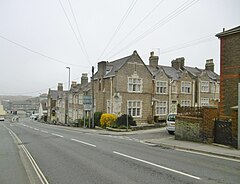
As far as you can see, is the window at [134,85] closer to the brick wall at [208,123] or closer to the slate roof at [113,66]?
the slate roof at [113,66]

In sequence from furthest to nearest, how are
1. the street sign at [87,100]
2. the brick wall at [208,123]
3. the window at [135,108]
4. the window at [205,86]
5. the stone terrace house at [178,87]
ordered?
the window at [205,86] → the stone terrace house at [178,87] → the window at [135,108] → the street sign at [87,100] → the brick wall at [208,123]

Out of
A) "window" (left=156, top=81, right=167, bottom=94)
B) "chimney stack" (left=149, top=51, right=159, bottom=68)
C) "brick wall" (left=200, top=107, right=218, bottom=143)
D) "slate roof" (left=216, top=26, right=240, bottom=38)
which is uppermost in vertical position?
"chimney stack" (left=149, top=51, right=159, bottom=68)

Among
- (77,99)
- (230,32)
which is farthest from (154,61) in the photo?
(230,32)

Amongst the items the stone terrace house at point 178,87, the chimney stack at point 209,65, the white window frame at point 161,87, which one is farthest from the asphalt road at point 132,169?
the chimney stack at point 209,65

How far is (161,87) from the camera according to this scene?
40219mm

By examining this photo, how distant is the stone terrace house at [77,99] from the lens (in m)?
50.4

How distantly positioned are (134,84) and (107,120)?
6.84 m

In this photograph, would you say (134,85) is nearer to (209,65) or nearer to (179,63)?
(179,63)

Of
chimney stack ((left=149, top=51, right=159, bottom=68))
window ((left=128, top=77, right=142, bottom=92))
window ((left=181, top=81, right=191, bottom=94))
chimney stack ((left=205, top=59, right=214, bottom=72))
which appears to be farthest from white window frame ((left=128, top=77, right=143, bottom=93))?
chimney stack ((left=205, top=59, right=214, bottom=72))

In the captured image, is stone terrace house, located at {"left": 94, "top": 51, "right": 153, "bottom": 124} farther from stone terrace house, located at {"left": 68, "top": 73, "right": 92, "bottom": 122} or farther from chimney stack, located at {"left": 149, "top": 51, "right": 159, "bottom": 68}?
stone terrace house, located at {"left": 68, "top": 73, "right": 92, "bottom": 122}

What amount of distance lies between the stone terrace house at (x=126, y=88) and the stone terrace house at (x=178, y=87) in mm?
2180

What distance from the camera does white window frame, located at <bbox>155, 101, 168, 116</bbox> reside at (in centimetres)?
3947

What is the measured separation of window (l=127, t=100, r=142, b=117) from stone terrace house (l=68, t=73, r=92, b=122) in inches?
529

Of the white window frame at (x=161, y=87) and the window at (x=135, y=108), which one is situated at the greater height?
the white window frame at (x=161, y=87)
